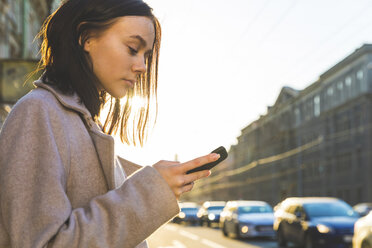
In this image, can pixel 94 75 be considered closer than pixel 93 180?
No

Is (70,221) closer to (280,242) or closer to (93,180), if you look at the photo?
(93,180)

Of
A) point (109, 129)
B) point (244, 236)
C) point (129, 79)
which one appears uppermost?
point (129, 79)

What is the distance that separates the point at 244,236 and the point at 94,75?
70.0 feet

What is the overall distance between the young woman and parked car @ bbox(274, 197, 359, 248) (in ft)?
45.9

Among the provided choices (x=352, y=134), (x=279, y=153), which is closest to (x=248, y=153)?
(x=279, y=153)

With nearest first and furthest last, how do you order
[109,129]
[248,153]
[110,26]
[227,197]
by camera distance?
[110,26], [109,129], [248,153], [227,197]

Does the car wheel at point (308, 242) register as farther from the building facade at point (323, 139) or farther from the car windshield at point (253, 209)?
the building facade at point (323, 139)

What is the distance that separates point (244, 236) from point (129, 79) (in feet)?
69.9

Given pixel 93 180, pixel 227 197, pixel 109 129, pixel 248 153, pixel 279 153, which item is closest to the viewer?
pixel 93 180

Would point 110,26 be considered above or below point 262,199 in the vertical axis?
above

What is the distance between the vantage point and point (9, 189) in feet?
4.12

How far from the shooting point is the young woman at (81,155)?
4.11ft

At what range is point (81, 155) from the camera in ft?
4.60

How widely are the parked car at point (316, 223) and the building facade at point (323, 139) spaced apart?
98.7 ft
